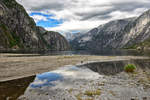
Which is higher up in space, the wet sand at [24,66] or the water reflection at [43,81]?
the wet sand at [24,66]

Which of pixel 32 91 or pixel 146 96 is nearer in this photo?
pixel 146 96

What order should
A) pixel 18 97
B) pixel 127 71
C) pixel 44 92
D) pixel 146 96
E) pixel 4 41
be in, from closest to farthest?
pixel 18 97
pixel 146 96
pixel 44 92
pixel 127 71
pixel 4 41

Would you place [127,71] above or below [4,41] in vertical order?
below

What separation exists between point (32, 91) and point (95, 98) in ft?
27.0

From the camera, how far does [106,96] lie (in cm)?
1642

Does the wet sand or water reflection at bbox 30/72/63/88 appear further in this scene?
the wet sand

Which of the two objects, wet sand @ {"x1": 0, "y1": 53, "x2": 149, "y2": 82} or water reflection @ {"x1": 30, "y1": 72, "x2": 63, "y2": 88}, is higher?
wet sand @ {"x1": 0, "y1": 53, "x2": 149, "y2": 82}

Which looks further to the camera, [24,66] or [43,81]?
[24,66]

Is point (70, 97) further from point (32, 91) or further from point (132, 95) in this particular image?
point (132, 95)

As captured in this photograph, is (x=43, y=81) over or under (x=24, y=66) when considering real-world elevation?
under

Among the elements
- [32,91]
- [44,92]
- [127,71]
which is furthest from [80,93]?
[127,71]

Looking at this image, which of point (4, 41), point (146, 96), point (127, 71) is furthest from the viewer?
point (4, 41)

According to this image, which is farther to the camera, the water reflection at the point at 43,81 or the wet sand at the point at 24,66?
the wet sand at the point at 24,66

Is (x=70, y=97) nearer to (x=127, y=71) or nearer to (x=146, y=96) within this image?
(x=146, y=96)
